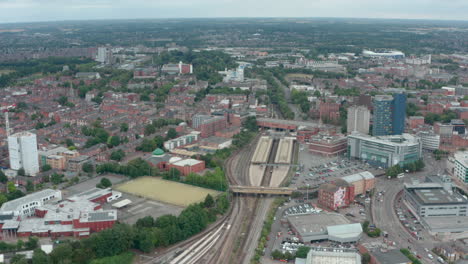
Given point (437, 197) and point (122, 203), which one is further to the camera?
point (122, 203)

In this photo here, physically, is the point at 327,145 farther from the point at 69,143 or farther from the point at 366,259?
the point at 69,143

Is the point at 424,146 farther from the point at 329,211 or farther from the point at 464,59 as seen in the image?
the point at 464,59

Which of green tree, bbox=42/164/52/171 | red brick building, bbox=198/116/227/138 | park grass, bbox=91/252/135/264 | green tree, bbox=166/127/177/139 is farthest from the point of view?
red brick building, bbox=198/116/227/138

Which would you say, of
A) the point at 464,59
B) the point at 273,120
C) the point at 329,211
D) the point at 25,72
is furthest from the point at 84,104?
the point at 464,59

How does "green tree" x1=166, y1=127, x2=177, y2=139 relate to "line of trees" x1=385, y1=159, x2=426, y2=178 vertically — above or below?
above

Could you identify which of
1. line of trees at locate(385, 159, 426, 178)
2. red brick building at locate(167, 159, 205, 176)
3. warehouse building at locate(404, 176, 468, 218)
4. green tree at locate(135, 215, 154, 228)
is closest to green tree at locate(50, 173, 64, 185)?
red brick building at locate(167, 159, 205, 176)

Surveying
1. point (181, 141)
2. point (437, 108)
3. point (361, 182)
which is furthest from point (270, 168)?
point (437, 108)

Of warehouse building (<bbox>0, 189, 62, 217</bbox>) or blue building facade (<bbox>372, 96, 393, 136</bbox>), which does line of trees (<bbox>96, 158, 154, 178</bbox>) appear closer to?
warehouse building (<bbox>0, 189, 62, 217</bbox>)
